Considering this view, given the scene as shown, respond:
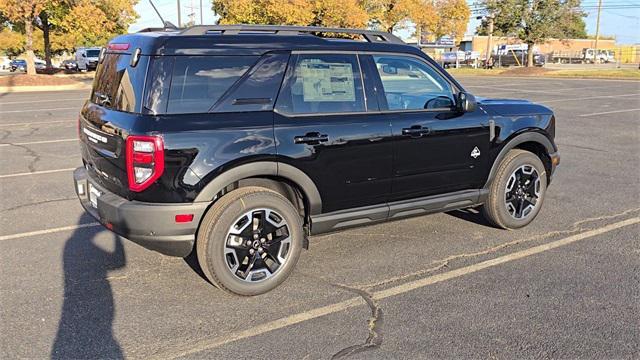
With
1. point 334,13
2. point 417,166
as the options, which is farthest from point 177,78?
point 334,13

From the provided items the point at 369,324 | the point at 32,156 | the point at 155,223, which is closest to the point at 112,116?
the point at 155,223

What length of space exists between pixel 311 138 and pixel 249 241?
0.89m

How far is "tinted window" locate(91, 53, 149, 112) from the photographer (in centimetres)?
354

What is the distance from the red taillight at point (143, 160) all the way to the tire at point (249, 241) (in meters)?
0.48

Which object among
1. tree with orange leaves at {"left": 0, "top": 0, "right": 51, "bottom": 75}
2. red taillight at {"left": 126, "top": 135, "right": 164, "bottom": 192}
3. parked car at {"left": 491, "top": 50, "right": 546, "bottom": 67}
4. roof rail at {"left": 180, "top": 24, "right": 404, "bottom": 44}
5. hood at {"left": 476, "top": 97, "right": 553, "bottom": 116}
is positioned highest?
tree with orange leaves at {"left": 0, "top": 0, "right": 51, "bottom": 75}

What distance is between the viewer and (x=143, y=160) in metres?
3.41

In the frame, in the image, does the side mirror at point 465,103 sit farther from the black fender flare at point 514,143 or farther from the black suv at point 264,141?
the black fender flare at point 514,143

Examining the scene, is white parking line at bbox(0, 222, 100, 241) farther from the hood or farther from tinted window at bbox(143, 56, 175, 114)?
the hood

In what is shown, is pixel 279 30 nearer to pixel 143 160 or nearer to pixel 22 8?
pixel 143 160

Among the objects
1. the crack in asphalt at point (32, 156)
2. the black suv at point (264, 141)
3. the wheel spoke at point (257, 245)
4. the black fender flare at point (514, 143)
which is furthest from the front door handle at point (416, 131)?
the crack in asphalt at point (32, 156)

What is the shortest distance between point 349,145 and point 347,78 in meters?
0.57

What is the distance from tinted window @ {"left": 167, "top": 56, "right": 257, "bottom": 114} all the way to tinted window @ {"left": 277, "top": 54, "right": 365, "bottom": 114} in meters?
0.39

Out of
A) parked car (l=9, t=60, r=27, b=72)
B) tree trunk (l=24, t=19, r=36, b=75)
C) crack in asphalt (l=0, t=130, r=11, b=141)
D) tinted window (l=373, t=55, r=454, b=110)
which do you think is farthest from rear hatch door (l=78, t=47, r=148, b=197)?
parked car (l=9, t=60, r=27, b=72)

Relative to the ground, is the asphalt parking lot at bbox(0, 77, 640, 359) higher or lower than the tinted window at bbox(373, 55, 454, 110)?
lower
